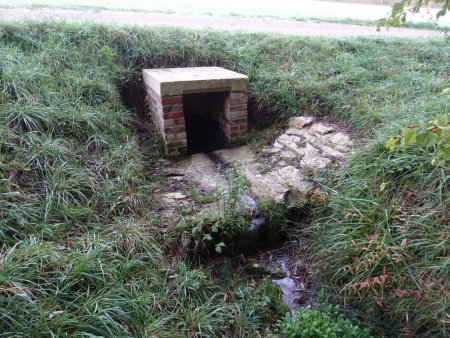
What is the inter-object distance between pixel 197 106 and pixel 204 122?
0.25 meters

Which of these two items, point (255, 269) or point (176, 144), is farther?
point (176, 144)

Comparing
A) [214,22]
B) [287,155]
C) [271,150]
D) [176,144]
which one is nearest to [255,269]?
[287,155]

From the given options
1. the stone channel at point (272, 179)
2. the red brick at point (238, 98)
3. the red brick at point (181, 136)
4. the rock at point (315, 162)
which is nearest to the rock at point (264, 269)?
the stone channel at point (272, 179)

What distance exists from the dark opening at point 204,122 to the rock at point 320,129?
106 centimetres

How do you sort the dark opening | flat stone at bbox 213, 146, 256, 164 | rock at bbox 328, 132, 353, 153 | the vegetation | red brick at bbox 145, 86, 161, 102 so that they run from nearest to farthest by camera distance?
the vegetation < rock at bbox 328, 132, 353, 153 < red brick at bbox 145, 86, 161, 102 < flat stone at bbox 213, 146, 256, 164 < the dark opening

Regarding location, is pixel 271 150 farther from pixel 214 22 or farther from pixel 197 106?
pixel 214 22

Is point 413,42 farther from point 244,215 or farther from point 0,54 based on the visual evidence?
point 0,54

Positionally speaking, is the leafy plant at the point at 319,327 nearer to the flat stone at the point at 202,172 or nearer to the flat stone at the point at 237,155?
the flat stone at the point at 202,172

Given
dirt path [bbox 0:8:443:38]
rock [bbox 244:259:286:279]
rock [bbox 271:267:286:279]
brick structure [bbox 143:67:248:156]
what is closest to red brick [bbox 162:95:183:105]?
brick structure [bbox 143:67:248:156]

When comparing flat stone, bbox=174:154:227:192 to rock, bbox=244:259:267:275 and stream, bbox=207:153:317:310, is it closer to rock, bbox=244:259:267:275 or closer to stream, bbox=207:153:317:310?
stream, bbox=207:153:317:310

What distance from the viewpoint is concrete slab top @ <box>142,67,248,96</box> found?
11.5 ft

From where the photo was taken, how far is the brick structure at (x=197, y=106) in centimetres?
356

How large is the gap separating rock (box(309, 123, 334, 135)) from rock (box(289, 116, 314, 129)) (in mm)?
94

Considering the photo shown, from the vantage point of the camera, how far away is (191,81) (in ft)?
11.6
